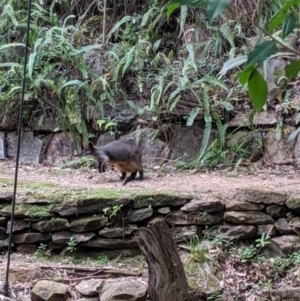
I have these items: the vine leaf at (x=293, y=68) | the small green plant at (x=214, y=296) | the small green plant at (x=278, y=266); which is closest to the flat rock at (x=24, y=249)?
the small green plant at (x=214, y=296)

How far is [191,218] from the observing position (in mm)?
5312

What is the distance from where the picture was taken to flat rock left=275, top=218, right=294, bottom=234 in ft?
17.2

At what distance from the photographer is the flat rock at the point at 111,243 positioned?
17.2ft

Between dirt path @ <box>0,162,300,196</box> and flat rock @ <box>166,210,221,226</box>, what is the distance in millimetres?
287

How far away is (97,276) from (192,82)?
159 inches

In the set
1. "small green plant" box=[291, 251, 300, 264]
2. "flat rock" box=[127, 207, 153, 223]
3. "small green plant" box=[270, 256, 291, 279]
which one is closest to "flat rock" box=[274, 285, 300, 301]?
"small green plant" box=[270, 256, 291, 279]

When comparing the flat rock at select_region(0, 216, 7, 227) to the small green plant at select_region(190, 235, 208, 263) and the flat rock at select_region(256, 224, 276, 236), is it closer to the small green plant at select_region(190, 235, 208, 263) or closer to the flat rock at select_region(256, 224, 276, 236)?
the small green plant at select_region(190, 235, 208, 263)

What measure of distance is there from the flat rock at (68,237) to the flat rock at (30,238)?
0.08m

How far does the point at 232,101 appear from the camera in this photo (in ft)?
25.5

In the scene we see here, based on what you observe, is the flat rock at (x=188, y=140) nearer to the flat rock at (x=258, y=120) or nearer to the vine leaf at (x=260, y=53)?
the flat rock at (x=258, y=120)

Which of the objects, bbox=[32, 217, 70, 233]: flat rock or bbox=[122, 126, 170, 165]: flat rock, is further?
bbox=[122, 126, 170, 165]: flat rock

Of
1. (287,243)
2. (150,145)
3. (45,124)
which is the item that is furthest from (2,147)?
(287,243)

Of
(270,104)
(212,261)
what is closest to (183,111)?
(270,104)

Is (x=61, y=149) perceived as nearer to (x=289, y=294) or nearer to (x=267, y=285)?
(x=267, y=285)
